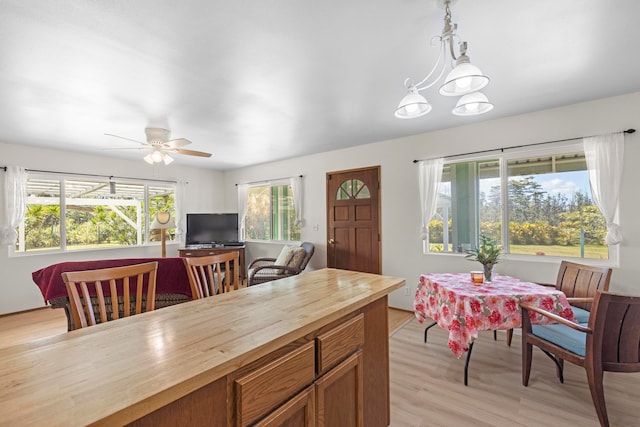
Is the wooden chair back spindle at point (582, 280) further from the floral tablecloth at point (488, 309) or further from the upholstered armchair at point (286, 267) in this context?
the upholstered armchair at point (286, 267)

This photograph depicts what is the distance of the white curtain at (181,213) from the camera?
5.86 meters

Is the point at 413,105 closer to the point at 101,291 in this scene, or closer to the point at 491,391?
the point at 101,291

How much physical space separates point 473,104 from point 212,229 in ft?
16.9

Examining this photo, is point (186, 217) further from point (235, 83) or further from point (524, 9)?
point (524, 9)

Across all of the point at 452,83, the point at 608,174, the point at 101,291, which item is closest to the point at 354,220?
the point at 608,174

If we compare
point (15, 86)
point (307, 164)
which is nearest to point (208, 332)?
point (15, 86)

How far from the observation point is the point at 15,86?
2.37 m

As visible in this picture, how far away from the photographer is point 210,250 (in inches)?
215

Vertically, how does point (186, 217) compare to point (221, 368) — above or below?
above

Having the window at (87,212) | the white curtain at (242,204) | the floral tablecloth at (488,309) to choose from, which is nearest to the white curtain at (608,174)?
the floral tablecloth at (488,309)

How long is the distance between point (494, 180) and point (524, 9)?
225cm

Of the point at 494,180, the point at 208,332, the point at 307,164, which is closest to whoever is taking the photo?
the point at 208,332

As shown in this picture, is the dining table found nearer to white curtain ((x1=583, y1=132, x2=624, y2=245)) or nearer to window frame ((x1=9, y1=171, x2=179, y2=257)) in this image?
white curtain ((x1=583, y1=132, x2=624, y2=245))

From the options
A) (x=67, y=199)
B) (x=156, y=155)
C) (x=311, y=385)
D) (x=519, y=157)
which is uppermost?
(x=156, y=155)
